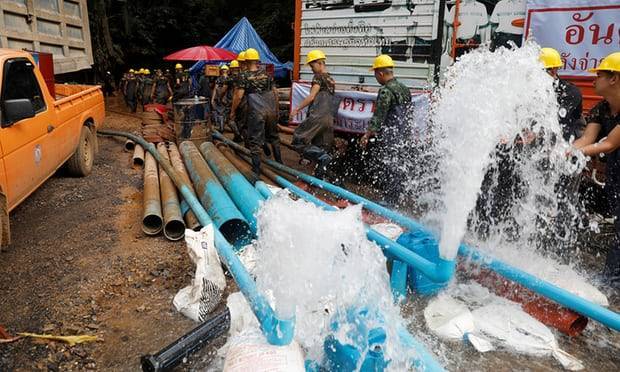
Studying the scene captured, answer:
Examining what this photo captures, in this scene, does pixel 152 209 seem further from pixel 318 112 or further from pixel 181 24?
pixel 181 24

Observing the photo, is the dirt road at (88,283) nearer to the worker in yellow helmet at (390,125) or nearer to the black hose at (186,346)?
the black hose at (186,346)

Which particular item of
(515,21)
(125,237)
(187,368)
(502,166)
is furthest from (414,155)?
(187,368)

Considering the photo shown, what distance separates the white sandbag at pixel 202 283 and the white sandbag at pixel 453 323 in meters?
1.57

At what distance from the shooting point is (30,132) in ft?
14.0

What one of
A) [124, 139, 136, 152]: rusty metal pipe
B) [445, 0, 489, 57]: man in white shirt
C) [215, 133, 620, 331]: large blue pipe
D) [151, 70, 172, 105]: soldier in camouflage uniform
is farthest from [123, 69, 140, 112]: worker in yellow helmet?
[215, 133, 620, 331]: large blue pipe

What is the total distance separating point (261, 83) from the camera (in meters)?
6.69

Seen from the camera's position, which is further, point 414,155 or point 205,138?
point 205,138

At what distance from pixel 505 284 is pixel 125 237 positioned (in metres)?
3.60

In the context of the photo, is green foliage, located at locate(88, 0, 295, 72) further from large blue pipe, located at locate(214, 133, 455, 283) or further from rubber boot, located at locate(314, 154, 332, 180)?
large blue pipe, located at locate(214, 133, 455, 283)

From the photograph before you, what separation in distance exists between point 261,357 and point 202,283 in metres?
1.49

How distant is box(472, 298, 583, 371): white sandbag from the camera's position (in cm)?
285

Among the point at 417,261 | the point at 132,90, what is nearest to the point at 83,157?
the point at 417,261

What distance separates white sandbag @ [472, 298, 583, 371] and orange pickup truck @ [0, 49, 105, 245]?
3.70 metres

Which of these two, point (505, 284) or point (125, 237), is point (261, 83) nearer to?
point (125, 237)
